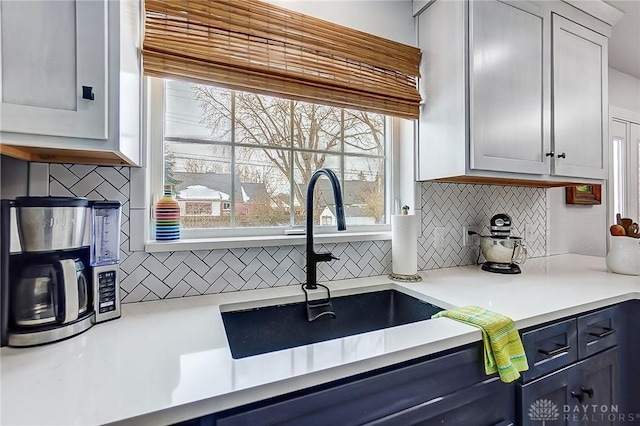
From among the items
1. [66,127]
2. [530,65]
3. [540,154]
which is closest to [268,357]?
[66,127]

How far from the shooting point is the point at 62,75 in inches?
27.2

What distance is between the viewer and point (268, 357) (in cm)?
70

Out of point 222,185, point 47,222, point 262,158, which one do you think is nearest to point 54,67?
point 47,222

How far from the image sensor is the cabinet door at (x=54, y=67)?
0.65 m

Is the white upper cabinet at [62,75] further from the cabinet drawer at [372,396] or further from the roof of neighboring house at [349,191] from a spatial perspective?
the roof of neighboring house at [349,191]

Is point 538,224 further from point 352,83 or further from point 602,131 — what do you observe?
point 352,83

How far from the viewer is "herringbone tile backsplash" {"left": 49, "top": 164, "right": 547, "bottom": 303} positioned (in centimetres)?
104

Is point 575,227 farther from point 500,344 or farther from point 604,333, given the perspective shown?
point 500,344

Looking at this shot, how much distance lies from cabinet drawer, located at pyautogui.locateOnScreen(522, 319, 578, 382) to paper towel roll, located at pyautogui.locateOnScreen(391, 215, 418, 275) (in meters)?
0.53

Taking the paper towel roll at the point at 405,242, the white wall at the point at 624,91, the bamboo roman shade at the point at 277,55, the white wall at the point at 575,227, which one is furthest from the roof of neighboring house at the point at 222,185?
the white wall at the point at 624,91

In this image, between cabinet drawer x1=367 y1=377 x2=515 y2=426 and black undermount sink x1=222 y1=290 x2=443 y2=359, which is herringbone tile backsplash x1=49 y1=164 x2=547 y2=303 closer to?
black undermount sink x1=222 y1=290 x2=443 y2=359

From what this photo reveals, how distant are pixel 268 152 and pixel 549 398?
1.42 meters

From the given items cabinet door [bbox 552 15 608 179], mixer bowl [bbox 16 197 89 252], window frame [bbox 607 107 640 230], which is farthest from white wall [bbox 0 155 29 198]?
window frame [bbox 607 107 640 230]

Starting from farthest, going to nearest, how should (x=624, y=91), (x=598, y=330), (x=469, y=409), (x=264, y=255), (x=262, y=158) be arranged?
(x=624, y=91)
(x=262, y=158)
(x=264, y=255)
(x=598, y=330)
(x=469, y=409)
